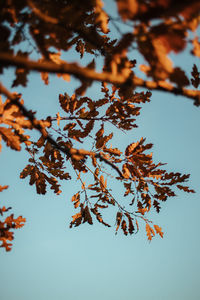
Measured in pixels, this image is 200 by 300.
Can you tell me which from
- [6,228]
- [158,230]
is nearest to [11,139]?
[6,228]

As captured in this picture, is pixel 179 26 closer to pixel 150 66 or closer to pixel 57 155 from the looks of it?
pixel 150 66

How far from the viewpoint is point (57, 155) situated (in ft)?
7.43

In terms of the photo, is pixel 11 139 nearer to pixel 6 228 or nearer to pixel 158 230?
pixel 6 228

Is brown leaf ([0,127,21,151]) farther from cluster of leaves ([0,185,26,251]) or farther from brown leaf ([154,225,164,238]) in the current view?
brown leaf ([154,225,164,238])

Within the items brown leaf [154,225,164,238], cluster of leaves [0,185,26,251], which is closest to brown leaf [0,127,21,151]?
cluster of leaves [0,185,26,251]

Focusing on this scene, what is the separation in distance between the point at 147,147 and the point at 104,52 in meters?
1.27

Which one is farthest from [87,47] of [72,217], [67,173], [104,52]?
[72,217]

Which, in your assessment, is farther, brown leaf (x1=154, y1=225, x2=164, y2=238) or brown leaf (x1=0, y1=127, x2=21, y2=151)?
brown leaf (x1=154, y1=225, x2=164, y2=238)

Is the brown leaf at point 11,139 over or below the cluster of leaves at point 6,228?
over

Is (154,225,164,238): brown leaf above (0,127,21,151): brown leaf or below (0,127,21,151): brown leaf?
A: below

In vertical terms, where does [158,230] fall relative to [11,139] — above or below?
below

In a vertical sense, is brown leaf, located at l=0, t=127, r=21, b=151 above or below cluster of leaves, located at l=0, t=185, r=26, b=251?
above

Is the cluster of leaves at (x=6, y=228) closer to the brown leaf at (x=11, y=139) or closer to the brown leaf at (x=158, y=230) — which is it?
the brown leaf at (x=11, y=139)

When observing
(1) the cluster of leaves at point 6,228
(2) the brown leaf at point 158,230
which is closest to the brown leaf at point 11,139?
(1) the cluster of leaves at point 6,228
